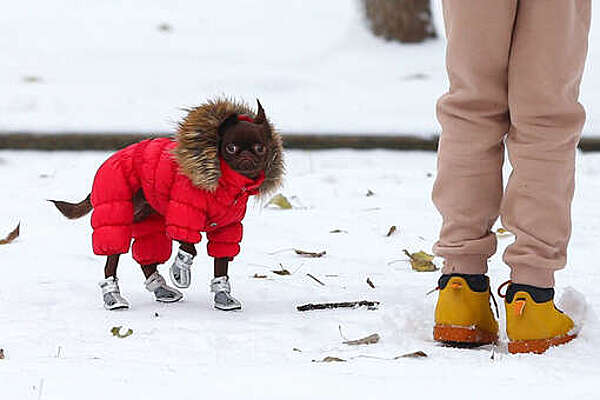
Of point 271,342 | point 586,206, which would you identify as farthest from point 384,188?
point 271,342

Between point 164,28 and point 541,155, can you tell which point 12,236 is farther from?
point 164,28

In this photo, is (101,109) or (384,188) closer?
(384,188)

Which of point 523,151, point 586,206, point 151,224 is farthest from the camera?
point 586,206

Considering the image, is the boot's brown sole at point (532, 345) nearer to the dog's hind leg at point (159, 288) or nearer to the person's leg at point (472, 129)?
the person's leg at point (472, 129)

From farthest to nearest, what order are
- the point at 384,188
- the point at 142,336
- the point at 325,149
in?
the point at 325,149 → the point at 384,188 → the point at 142,336

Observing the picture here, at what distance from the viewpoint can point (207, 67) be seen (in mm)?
7359

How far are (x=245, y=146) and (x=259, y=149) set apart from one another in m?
0.04

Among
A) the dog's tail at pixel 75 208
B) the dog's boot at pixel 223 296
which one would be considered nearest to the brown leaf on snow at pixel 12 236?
the dog's tail at pixel 75 208

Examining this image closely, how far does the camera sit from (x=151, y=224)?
3025mm

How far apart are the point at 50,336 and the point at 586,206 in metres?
2.61

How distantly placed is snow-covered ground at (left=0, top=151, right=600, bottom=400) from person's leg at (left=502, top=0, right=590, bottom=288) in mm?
250

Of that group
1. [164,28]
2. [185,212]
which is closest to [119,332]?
[185,212]

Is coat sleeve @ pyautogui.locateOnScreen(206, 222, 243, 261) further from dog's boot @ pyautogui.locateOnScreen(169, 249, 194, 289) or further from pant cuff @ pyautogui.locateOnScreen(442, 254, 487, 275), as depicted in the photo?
pant cuff @ pyautogui.locateOnScreen(442, 254, 487, 275)

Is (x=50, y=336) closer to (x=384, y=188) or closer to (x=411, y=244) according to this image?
(x=411, y=244)
